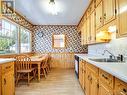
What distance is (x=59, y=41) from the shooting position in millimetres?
7930

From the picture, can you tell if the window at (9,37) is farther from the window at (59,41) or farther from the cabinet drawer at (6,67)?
the window at (59,41)

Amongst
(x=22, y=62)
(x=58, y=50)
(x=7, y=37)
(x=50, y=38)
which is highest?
(x=50, y=38)

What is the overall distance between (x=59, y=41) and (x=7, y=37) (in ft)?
11.8

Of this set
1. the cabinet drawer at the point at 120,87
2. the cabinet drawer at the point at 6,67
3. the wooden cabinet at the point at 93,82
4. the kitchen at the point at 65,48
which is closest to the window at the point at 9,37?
the kitchen at the point at 65,48

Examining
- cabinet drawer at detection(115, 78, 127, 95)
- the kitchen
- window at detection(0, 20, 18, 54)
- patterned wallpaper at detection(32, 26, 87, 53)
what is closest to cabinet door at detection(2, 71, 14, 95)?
the kitchen

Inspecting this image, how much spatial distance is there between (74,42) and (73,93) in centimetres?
456

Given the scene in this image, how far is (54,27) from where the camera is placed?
7918 millimetres

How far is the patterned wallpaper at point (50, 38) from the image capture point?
7870 mm

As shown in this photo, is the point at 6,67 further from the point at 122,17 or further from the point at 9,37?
the point at 9,37

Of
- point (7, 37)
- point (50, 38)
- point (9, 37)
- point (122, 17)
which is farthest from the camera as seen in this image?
point (50, 38)

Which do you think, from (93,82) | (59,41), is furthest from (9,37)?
(93,82)

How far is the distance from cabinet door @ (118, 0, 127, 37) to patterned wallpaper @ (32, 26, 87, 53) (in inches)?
235

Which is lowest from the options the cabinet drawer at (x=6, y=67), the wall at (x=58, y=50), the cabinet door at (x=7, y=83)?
the cabinet door at (x=7, y=83)

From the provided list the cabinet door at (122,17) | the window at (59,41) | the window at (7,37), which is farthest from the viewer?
the window at (59,41)
